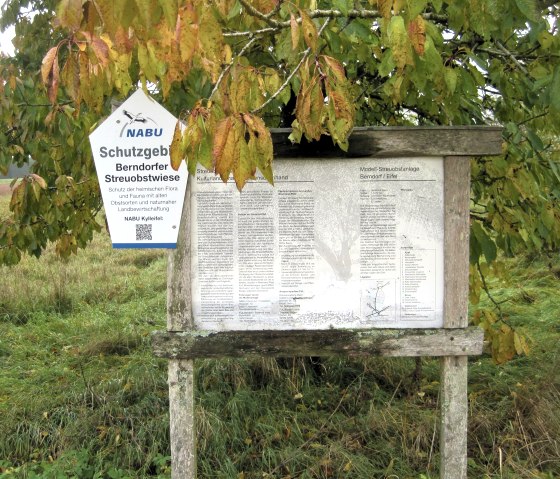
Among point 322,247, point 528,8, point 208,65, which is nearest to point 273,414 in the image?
point 322,247

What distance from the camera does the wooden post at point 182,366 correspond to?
260cm

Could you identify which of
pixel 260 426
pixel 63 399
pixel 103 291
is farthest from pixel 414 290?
pixel 103 291

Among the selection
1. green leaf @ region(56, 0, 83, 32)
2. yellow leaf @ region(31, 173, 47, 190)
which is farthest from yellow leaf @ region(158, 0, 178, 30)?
yellow leaf @ region(31, 173, 47, 190)

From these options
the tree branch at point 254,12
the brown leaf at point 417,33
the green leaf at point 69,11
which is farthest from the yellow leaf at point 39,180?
the green leaf at point 69,11

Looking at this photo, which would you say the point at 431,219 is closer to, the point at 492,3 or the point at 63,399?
the point at 492,3

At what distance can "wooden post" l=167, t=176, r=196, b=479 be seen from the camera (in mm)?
2604

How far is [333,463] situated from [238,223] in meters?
1.51

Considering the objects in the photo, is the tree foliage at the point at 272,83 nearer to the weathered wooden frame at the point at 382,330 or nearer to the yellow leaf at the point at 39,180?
the yellow leaf at the point at 39,180

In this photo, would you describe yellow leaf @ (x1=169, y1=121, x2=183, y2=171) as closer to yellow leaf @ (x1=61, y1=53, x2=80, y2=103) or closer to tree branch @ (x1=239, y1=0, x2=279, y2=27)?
yellow leaf @ (x1=61, y1=53, x2=80, y2=103)

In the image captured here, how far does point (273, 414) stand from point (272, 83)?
7.12ft

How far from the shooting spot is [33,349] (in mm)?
5668

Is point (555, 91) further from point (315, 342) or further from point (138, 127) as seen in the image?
point (138, 127)

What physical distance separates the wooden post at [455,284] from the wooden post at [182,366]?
1.08 m

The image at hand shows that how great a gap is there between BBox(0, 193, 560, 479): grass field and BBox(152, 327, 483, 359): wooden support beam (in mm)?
950
